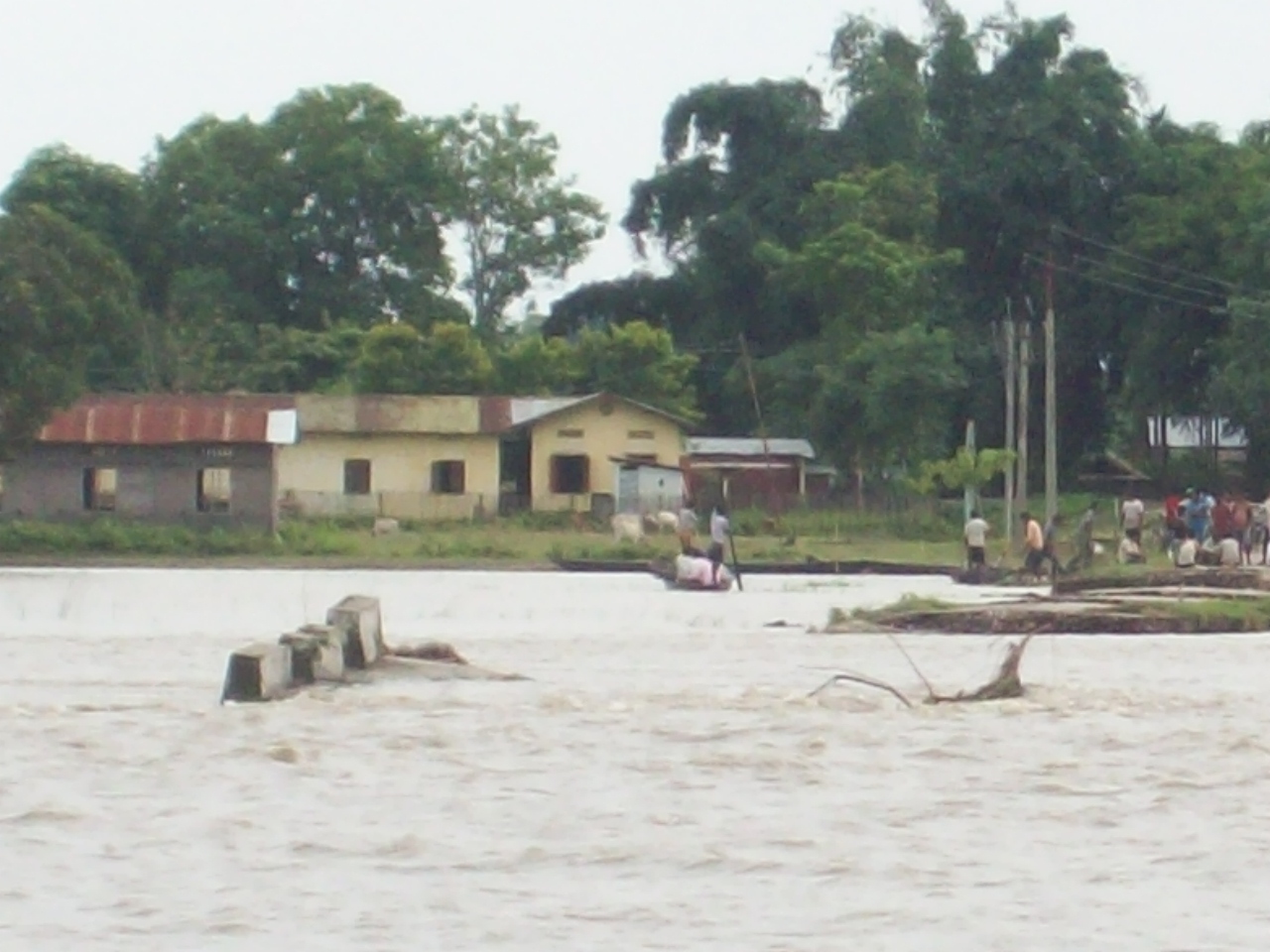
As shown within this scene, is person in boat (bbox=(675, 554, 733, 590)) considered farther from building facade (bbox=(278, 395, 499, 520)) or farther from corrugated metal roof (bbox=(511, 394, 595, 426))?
corrugated metal roof (bbox=(511, 394, 595, 426))

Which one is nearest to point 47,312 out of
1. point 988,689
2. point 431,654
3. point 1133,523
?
point 1133,523

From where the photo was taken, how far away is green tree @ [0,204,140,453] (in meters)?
45.4

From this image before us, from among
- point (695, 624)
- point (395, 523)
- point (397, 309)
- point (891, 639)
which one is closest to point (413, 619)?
point (695, 624)

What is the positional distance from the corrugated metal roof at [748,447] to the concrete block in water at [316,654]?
1760 inches

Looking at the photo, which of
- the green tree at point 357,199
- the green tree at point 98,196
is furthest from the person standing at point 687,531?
the green tree at point 98,196

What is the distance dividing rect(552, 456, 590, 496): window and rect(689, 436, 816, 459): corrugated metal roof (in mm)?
3139

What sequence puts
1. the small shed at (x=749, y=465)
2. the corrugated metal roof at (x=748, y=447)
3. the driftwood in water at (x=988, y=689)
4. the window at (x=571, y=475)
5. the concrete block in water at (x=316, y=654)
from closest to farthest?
1. the driftwood in water at (x=988, y=689)
2. the concrete block in water at (x=316, y=654)
3. the small shed at (x=749, y=465)
4. the window at (x=571, y=475)
5. the corrugated metal roof at (x=748, y=447)

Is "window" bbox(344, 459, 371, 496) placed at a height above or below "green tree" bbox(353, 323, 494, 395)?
below

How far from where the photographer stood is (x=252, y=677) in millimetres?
19203

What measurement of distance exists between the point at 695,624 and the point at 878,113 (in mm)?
44882

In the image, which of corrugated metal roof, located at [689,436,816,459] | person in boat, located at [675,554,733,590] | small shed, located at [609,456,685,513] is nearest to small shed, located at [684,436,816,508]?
corrugated metal roof, located at [689,436,816,459]

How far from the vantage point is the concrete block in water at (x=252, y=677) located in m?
19.2

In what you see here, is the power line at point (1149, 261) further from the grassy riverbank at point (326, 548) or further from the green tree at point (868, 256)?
the grassy riverbank at point (326, 548)

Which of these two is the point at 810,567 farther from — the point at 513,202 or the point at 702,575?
the point at 513,202
